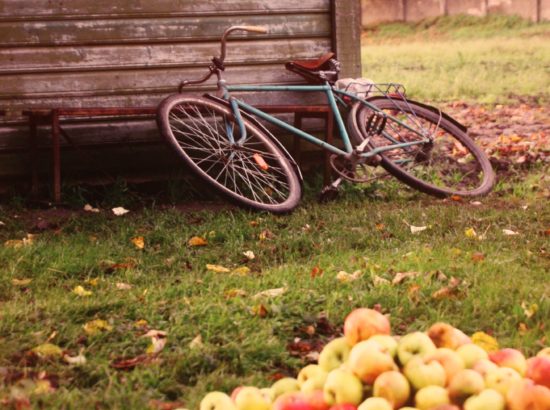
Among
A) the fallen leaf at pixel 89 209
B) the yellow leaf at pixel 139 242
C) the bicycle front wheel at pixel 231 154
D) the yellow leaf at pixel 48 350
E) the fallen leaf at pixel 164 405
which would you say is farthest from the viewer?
the fallen leaf at pixel 89 209

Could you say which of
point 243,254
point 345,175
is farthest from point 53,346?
A: point 345,175

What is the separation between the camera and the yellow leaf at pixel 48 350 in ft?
10.3

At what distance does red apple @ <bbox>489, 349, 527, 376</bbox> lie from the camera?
6.93ft

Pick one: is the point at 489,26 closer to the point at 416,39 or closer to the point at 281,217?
the point at 416,39

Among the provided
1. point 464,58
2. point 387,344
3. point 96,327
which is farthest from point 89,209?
point 464,58

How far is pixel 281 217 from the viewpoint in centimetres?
557

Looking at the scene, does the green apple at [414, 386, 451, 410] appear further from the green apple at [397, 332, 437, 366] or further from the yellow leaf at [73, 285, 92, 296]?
the yellow leaf at [73, 285, 92, 296]

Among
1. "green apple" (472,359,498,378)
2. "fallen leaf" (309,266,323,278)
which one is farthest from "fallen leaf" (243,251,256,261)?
"green apple" (472,359,498,378)

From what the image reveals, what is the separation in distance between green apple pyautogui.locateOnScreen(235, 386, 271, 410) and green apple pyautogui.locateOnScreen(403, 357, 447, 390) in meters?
0.36

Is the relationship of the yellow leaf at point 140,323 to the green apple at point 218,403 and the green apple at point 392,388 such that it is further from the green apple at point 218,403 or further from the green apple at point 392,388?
the green apple at point 392,388

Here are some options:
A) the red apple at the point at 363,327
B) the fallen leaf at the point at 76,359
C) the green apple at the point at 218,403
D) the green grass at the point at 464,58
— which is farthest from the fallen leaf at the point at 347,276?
the green grass at the point at 464,58

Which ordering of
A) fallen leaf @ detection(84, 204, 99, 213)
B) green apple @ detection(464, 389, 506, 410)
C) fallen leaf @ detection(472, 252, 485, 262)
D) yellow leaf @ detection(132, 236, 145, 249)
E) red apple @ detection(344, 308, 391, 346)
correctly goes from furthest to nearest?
1. fallen leaf @ detection(84, 204, 99, 213)
2. yellow leaf @ detection(132, 236, 145, 249)
3. fallen leaf @ detection(472, 252, 485, 262)
4. red apple @ detection(344, 308, 391, 346)
5. green apple @ detection(464, 389, 506, 410)

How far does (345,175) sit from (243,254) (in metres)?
1.58

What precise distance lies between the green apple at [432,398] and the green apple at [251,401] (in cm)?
38
